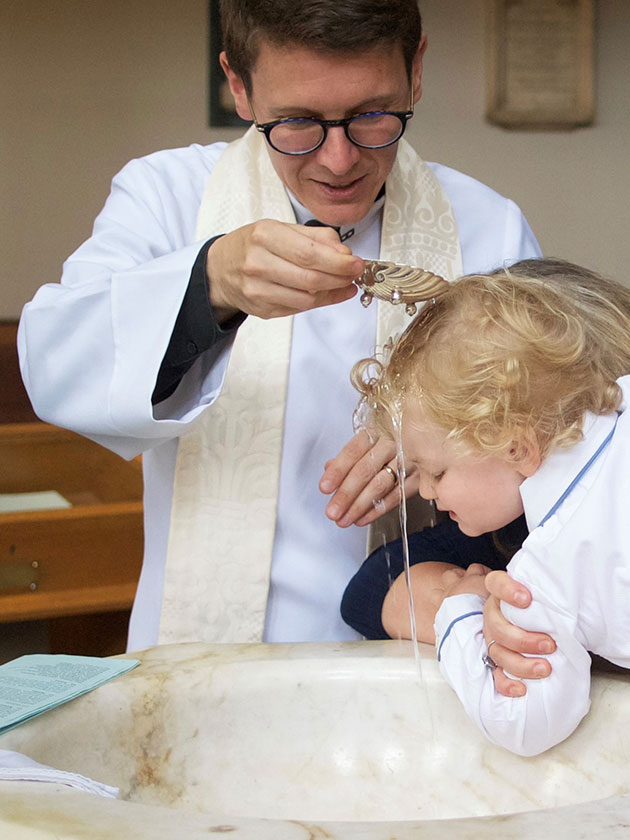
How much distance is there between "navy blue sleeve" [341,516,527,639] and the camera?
1.58 metres

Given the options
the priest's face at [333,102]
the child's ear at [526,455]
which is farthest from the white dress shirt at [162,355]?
the child's ear at [526,455]

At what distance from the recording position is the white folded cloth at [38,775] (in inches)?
39.5

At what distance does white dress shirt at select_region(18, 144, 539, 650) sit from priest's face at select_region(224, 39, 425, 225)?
22 cm

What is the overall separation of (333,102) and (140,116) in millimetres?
3244

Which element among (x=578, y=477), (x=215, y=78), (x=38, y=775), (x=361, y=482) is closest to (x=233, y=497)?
(x=361, y=482)

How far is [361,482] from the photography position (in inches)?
62.6

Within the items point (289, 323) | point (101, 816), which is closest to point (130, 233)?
point (289, 323)

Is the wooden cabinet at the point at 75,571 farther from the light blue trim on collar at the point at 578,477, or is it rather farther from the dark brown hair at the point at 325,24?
the light blue trim on collar at the point at 578,477

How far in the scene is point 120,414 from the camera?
152 centimetres

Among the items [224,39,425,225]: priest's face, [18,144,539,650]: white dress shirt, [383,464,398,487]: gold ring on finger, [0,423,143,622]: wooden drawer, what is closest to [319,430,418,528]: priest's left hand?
[383,464,398,487]: gold ring on finger

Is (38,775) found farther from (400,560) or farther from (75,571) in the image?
(75,571)

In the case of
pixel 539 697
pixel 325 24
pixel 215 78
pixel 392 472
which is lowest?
pixel 539 697

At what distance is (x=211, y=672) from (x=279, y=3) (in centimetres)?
86

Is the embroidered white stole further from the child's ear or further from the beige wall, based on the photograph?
the beige wall
